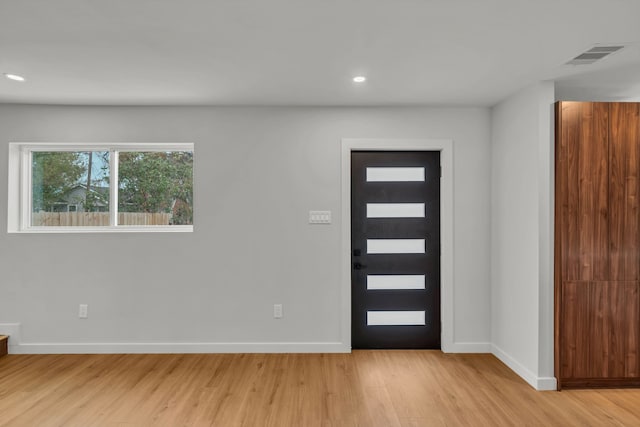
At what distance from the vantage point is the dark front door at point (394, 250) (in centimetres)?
378

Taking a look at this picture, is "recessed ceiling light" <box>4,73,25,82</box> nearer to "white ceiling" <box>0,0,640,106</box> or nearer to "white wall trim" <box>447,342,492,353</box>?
"white ceiling" <box>0,0,640,106</box>

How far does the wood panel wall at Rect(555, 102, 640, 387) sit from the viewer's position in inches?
114

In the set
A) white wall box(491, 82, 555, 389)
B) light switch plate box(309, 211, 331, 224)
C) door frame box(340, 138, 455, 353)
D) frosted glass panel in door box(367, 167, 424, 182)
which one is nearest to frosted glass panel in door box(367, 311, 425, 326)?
door frame box(340, 138, 455, 353)

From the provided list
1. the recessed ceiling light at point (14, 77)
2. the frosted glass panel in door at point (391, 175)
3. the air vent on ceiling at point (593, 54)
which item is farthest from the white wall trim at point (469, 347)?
the recessed ceiling light at point (14, 77)

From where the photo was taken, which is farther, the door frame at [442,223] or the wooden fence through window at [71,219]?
the wooden fence through window at [71,219]

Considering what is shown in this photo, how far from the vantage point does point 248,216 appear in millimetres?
3703

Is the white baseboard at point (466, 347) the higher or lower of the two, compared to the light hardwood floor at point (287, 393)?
higher

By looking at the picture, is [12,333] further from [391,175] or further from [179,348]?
[391,175]

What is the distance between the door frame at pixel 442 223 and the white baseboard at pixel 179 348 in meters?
0.28

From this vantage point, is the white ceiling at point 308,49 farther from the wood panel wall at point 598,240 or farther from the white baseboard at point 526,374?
the white baseboard at point 526,374

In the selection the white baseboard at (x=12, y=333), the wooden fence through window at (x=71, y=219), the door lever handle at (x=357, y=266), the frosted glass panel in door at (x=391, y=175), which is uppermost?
the frosted glass panel in door at (x=391, y=175)

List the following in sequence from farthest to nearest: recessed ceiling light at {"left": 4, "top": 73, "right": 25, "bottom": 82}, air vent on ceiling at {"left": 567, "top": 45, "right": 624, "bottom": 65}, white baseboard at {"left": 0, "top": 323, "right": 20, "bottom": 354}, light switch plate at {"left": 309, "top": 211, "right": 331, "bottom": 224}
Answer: light switch plate at {"left": 309, "top": 211, "right": 331, "bottom": 224} → white baseboard at {"left": 0, "top": 323, "right": 20, "bottom": 354} → recessed ceiling light at {"left": 4, "top": 73, "right": 25, "bottom": 82} → air vent on ceiling at {"left": 567, "top": 45, "right": 624, "bottom": 65}

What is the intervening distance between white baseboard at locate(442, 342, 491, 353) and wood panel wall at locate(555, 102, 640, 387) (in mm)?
814

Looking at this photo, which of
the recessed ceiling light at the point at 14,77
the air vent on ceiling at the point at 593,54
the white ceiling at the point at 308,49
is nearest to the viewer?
the white ceiling at the point at 308,49
